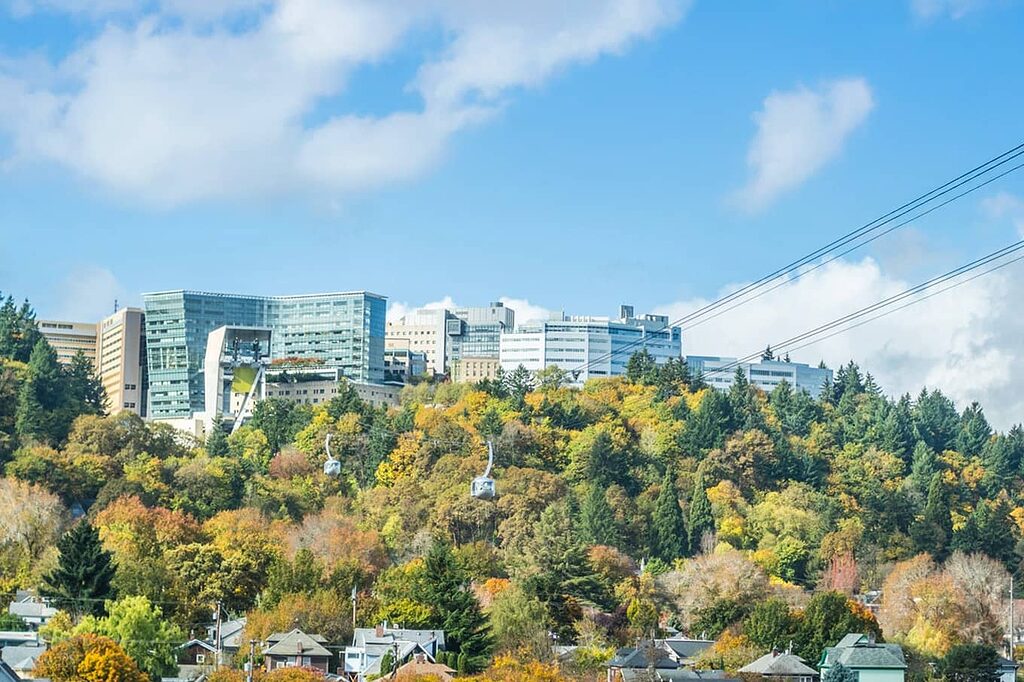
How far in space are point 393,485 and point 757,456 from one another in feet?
83.0

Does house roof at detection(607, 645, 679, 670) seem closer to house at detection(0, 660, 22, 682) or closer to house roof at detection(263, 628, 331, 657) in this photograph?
house roof at detection(263, 628, 331, 657)

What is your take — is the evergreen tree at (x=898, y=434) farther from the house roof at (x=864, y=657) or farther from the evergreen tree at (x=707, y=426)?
the house roof at (x=864, y=657)

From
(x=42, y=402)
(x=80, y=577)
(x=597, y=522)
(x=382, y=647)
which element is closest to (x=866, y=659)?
(x=382, y=647)

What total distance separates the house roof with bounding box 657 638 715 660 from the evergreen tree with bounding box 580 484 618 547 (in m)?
20.5

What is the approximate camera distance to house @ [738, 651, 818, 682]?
80.3 meters

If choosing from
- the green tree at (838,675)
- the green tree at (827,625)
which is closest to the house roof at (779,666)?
the green tree at (838,675)

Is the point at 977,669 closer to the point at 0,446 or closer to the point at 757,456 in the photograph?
the point at 757,456

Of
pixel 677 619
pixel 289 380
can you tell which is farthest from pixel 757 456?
pixel 289 380

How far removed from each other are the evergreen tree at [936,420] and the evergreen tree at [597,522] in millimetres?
39696

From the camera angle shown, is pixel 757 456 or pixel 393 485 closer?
pixel 393 485

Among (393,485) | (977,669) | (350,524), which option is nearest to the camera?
(977,669)

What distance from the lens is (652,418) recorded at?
454 ft

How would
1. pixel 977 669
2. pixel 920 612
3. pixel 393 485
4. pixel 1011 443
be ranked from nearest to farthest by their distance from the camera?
1. pixel 977 669
2. pixel 920 612
3. pixel 393 485
4. pixel 1011 443

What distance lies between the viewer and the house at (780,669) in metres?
80.3
